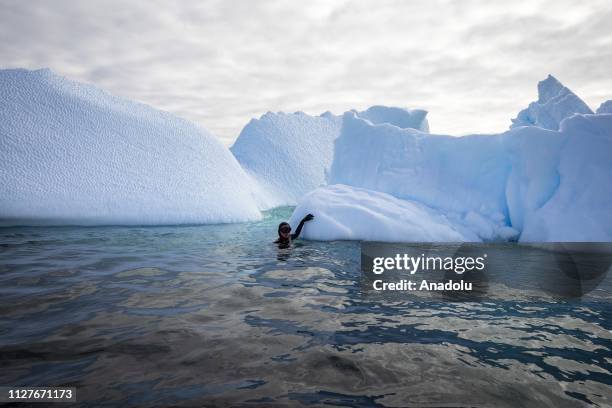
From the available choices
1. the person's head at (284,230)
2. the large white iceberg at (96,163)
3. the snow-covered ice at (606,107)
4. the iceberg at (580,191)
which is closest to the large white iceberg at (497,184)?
the iceberg at (580,191)

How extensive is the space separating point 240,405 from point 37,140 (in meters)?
10.7

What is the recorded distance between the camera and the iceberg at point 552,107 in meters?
11.4

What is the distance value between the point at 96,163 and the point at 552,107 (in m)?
14.3

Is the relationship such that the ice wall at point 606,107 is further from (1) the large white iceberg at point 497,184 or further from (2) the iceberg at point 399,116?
(2) the iceberg at point 399,116

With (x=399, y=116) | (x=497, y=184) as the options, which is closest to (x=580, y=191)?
(x=497, y=184)

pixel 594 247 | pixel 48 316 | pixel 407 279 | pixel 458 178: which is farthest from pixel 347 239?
pixel 48 316

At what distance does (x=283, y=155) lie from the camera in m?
24.6

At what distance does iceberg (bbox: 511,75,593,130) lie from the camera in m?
11.4

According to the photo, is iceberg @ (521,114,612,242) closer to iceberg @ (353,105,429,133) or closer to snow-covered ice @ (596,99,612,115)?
snow-covered ice @ (596,99,612,115)

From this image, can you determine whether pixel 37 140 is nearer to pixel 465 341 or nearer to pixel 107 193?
pixel 107 193

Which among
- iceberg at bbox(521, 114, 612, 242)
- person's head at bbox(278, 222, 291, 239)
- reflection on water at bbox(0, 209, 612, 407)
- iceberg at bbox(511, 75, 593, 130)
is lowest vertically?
reflection on water at bbox(0, 209, 612, 407)

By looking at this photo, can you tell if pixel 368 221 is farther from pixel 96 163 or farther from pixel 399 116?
pixel 399 116

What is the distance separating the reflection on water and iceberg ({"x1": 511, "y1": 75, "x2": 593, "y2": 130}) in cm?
1027

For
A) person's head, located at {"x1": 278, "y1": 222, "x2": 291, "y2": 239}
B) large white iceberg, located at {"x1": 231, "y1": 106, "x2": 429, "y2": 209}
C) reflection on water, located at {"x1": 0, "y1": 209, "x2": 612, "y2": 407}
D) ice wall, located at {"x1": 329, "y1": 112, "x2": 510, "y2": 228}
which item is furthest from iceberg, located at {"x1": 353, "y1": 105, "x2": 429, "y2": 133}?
reflection on water, located at {"x1": 0, "y1": 209, "x2": 612, "y2": 407}
